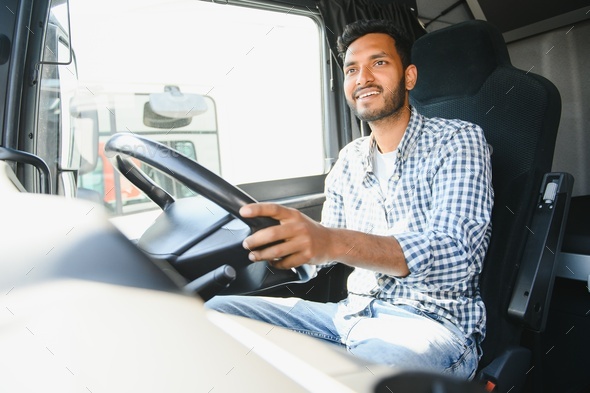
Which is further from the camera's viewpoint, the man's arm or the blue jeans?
the blue jeans

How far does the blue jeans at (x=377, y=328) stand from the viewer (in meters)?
0.97

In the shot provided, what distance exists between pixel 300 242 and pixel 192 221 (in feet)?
1.22

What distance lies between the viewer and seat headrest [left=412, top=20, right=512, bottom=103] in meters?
1.24

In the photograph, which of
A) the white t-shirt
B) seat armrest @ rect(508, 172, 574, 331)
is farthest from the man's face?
seat armrest @ rect(508, 172, 574, 331)

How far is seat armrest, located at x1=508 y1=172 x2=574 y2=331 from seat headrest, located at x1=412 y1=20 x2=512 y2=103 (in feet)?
1.10

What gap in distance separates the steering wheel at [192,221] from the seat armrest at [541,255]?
1.88 feet

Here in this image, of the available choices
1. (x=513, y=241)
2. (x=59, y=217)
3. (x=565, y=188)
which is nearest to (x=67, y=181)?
(x=59, y=217)

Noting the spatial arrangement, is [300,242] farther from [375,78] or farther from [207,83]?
[207,83]

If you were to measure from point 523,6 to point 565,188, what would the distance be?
66.4 inches

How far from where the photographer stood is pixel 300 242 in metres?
0.66

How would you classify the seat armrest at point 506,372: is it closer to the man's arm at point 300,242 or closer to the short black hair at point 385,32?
the man's arm at point 300,242

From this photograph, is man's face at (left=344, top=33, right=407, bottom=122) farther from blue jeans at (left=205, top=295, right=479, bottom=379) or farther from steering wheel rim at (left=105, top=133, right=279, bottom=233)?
steering wheel rim at (left=105, top=133, right=279, bottom=233)

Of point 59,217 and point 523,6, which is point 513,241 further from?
point 523,6

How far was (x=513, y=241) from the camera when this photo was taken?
1.14 meters
